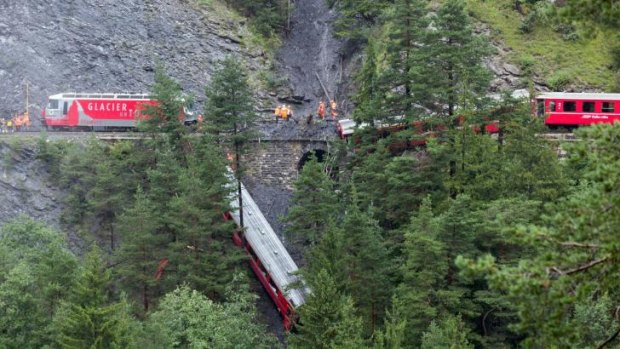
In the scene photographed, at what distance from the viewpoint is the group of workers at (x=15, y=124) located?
4125 centimetres

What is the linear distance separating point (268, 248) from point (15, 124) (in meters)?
16.5

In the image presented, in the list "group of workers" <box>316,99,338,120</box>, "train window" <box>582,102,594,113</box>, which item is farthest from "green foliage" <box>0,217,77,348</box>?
"train window" <box>582,102,594,113</box>

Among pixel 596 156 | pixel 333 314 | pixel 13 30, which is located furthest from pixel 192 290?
pixel 13 30

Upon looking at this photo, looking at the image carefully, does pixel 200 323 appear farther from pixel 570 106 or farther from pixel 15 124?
pixel 570 106

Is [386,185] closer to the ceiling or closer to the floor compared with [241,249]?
closer to the ceiling

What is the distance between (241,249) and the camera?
31.8m

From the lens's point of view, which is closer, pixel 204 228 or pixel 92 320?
pixel 92 320

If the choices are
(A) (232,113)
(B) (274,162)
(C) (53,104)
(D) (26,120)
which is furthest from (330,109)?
(D) (26,120)

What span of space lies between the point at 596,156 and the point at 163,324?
1855cm

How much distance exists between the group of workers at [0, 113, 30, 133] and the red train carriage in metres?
26.6

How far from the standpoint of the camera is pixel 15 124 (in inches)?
1630

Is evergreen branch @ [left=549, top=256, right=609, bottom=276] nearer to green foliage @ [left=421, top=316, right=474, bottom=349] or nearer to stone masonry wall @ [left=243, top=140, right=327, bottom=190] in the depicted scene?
green foliage @ [left=421, top=316, right=474, bottom=349]

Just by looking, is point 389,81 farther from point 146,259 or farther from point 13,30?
point 13,30

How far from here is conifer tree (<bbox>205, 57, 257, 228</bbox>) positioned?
33.2 metres
